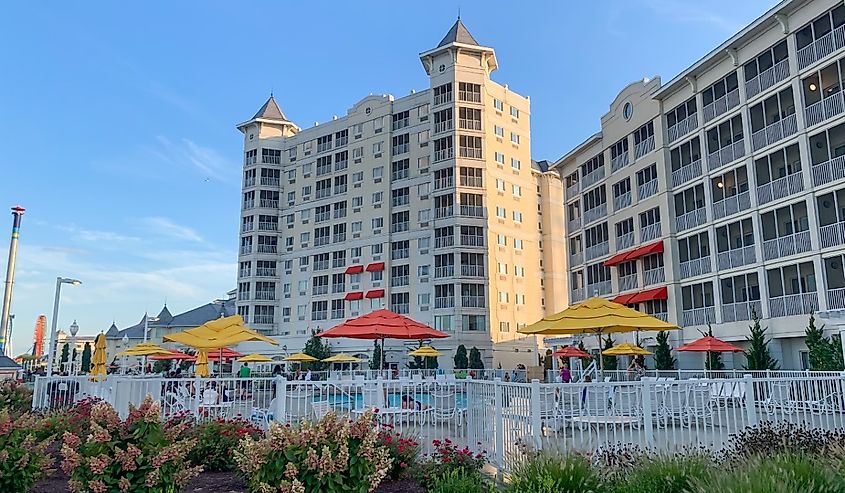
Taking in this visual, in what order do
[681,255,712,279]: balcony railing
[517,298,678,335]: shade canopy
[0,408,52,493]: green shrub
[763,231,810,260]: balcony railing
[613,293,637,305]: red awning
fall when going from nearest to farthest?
1. [0,408,52,493]: green shrub
2. [517,298,678,335]: shade canopy
3. [763,231,810,260]: balcony railing
4. [681,255,712,279]: balcony railing
5. [613,293,637,305]: red awning

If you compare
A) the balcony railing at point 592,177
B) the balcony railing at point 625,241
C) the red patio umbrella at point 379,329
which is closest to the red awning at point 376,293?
the balcony railing at point 592,177

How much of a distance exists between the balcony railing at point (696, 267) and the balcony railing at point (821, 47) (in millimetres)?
9745

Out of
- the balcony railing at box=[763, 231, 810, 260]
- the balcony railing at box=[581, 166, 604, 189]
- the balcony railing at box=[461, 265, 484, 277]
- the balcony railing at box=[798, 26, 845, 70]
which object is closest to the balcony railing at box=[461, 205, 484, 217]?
the balcony railing at box=[461, 265, 484, 277]

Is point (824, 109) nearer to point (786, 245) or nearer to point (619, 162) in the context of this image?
point (786, 245)

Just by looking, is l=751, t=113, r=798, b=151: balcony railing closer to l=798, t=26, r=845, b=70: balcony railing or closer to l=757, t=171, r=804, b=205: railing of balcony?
l=757, t=171, r=804, b=205: railing of balcony

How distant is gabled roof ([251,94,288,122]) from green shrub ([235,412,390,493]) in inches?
2340

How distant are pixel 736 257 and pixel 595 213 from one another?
40.5ft

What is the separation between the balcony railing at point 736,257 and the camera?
2923cm

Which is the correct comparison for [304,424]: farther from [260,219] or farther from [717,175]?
[260,219]

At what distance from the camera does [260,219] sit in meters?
60.6

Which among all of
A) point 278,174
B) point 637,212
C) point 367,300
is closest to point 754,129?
point 637,212

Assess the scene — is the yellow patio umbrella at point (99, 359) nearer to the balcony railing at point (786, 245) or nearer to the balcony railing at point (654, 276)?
the balcony railing at point (786, 245)

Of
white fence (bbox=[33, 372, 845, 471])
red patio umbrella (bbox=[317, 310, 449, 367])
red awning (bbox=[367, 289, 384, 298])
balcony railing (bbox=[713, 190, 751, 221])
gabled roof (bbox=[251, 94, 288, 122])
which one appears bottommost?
white fence (bbox=[33, 372, 845, 471])

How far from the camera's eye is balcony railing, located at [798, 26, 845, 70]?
25.0m
